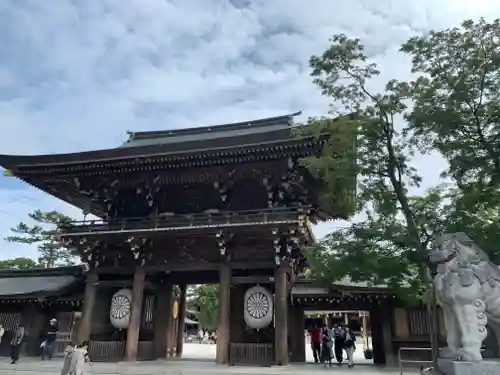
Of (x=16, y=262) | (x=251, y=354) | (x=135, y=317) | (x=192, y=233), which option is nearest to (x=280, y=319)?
(x=251, y=354)

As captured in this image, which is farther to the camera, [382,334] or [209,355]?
[209,355]

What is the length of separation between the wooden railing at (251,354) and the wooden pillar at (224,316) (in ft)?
1.04

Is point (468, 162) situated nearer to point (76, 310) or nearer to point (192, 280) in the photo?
point (192, 280)

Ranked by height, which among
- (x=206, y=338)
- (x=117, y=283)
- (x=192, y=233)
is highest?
(x=192, y=233)

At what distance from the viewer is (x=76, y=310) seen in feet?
62.5

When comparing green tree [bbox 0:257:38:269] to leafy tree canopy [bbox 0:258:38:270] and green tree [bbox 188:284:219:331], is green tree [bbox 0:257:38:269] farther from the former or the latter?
green tree [bbox 188:284:219:331]

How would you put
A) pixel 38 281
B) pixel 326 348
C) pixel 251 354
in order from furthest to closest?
pixel 38 281 → pixel 326 348 → pixel 251 354

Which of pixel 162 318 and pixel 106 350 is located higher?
pixel 162 318

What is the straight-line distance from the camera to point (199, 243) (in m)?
16.3

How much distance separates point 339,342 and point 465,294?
36.0ft

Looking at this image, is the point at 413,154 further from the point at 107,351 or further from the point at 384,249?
the point at 107,351

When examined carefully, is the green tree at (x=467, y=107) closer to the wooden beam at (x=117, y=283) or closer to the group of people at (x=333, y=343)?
the group of people at (x=333, y=343)

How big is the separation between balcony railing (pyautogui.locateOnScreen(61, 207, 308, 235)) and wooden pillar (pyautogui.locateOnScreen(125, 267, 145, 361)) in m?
1.96

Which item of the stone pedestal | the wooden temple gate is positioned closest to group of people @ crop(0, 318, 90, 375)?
the wooden temple gate
